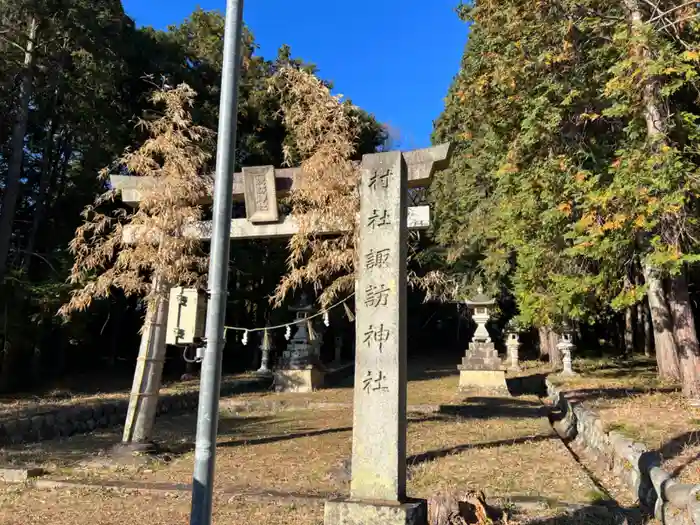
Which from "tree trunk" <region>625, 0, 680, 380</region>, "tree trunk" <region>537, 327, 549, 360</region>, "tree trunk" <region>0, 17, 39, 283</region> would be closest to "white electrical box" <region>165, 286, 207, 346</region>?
"tree trunk" <region>625, 0, 680, 380</region>

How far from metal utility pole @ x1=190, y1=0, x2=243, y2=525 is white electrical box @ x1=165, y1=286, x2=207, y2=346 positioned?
26cm

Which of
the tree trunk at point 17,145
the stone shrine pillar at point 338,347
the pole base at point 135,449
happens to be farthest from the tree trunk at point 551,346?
the tree trunk at point 17,145

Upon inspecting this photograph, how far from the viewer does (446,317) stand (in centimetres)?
3472

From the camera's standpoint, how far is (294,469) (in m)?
7.18

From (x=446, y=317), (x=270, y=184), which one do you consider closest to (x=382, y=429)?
(x=270, y=184)

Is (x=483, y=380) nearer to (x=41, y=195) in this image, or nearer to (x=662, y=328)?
(x=662, y=328)

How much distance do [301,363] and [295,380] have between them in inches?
20.3

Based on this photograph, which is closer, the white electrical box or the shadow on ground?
the white electrical box

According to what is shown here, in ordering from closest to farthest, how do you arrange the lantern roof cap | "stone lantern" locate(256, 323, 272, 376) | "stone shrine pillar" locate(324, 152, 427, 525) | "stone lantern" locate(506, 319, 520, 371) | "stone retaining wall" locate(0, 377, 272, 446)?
"stone shrine pillar" locate(324, 152, 427, 525) → "stone retaining wall" locate(0, 377, 272, 446) → the lantern roof cap → "stone lantern" locate(256, 323, 272, 376) → "stone lantern" locate(506, 319, 520, 371)

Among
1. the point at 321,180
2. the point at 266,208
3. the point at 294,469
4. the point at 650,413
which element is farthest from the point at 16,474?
the point at 650,413

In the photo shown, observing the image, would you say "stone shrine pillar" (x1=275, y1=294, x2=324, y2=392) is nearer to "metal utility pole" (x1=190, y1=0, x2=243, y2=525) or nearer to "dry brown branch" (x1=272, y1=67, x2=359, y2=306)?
"dry brown branch" (x1=272, y1=67, x2=359, y2=306)

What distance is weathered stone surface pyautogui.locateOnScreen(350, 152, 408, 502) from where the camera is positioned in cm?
475

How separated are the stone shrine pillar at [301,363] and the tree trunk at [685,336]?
875cm

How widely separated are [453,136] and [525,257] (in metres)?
8.15
